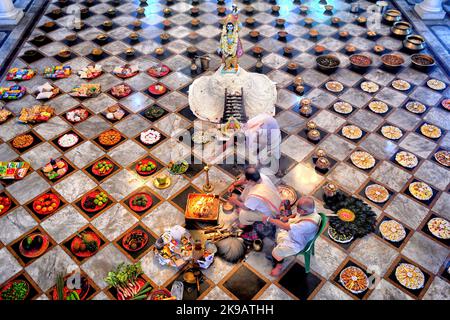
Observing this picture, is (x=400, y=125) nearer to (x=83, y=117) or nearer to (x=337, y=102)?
(x=337, y=102)

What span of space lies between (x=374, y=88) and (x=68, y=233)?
7.91 metres

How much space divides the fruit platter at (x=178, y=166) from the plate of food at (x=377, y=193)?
11.8 feet

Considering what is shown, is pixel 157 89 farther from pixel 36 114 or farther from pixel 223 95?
pixel 36 114

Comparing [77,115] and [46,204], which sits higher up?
[77,115]

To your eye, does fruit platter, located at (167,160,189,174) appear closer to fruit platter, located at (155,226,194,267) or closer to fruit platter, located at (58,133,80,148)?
fruit platter, located at (155,226,194,267)

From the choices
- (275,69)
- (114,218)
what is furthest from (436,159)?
(114,218)

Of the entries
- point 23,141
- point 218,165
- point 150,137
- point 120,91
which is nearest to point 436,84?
point 218,165

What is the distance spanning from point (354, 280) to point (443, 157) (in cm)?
377

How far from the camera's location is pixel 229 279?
20.0 ft

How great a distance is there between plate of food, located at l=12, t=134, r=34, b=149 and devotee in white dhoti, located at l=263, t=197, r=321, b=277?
5.55 meters

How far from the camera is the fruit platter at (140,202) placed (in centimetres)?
705

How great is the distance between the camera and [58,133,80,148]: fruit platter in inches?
325

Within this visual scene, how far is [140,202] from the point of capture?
711 centimetres

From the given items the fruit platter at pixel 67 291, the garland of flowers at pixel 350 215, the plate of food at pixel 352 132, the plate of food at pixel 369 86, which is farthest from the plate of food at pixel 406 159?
the fruit platter at pixel 67 291
